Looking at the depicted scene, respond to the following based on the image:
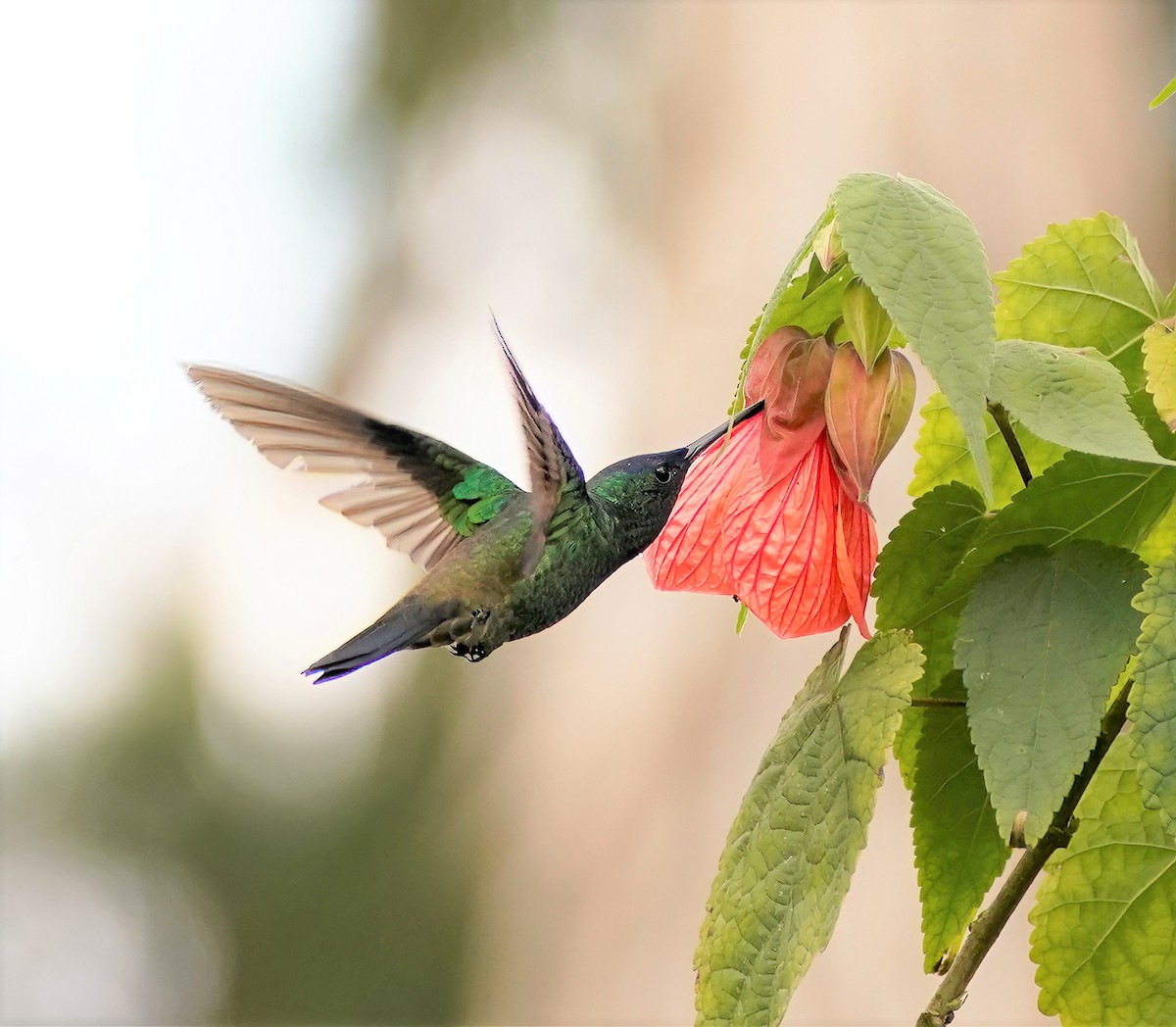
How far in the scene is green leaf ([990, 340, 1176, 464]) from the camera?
279 mm

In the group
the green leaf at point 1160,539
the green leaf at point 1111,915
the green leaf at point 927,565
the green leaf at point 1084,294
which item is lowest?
the green leaf at point 1111,915

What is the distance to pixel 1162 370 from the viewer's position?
0.31 m

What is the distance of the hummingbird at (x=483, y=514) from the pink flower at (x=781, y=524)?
0.04 feet

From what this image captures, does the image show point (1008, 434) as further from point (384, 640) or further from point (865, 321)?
point (384, 640)

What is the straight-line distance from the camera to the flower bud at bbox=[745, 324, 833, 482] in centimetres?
35

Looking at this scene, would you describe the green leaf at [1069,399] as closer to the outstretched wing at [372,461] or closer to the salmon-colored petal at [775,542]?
the salmon-colored petal at [775,542]

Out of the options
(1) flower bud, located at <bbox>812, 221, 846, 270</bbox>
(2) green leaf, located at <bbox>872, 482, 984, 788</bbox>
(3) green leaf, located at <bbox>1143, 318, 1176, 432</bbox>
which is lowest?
(2) green leaf, located at <bbox>872, 482, 984, 788</bbox>

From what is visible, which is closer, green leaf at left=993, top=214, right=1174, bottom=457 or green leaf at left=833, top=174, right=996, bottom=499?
green leaf at left=833, top=174, right=996, bottom=499

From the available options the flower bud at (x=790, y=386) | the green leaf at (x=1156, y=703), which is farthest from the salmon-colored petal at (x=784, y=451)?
the green leaf at (x=1156, y=703)

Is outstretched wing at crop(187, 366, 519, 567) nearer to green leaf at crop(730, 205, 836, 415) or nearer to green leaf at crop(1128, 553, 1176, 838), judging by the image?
green leaf at crop(730, 205, 836, 415)

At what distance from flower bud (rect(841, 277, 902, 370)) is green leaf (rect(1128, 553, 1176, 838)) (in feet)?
0.31

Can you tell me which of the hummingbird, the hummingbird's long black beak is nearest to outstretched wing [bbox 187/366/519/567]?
the hummingbird

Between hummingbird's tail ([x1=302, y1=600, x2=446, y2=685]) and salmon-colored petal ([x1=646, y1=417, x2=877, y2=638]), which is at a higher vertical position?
salmon-colored petal ([x1=646, y1=417, x2=877, y2=638])

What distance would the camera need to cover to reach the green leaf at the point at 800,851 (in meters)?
0.28
